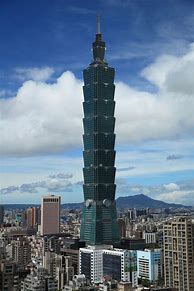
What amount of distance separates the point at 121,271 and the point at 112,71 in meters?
4.65

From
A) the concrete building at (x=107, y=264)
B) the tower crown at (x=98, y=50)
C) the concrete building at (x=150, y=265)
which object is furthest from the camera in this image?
the tower crown at (x=98, y=50)

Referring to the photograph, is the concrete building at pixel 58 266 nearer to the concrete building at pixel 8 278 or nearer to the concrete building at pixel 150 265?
the concrete building at pixel 150 265

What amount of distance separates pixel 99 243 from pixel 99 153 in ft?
6.19

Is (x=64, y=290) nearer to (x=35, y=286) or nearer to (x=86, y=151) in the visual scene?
(x=35, y=286)

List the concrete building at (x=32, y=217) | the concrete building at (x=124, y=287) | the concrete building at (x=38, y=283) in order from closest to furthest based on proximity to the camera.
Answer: the concrete building at (x=38, y=283) < the concrete building at (x=124, y=287) < the concrete building at (x=32, y=217)

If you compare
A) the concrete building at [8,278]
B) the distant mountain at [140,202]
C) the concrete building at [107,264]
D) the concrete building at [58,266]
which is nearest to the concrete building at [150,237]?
the concrete building at [107,264]

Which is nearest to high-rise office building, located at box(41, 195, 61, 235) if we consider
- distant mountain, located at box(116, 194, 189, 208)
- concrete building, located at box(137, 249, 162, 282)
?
distant mountain, located at box(116, 194, 189, 208)

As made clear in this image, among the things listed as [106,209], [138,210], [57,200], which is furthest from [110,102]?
[138,210]

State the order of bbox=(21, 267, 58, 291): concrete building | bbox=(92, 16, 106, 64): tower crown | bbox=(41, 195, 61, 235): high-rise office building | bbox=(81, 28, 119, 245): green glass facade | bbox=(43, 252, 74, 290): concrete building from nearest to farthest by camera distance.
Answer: bbox=(21, 267, 58, 291): concrete building → bbox=(43, 252, 74, 290): concrete building → bbox=(81, 28, 119, 245): green glass facade → bbox=(92, 16, 106, 64): tower crown → bbox=(41, 195, 61, 235): high-rise office building

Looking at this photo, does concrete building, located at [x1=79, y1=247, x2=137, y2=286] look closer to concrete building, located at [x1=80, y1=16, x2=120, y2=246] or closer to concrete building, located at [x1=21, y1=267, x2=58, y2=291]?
concrete building, located at [x1=80, y1=16, x2=120, y2=246]

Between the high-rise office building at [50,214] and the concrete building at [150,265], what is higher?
the high-rise office building at [50,214]

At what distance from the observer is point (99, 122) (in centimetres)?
1015

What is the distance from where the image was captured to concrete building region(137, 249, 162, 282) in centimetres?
741

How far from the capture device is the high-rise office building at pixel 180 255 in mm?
5484
